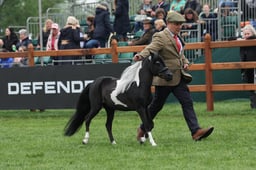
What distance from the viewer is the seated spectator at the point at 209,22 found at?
1911 cm

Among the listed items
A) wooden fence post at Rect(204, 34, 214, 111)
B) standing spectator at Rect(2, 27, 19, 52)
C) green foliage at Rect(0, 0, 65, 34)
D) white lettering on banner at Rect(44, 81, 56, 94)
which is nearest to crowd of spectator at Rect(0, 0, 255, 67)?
white lettering on banner at Rect(44, 81, 56, 94)

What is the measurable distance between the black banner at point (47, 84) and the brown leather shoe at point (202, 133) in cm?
507

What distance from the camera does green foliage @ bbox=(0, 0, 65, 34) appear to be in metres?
51.6

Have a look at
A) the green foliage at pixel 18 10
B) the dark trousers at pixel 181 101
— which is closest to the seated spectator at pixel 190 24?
the dark trousers at pixel 181 101

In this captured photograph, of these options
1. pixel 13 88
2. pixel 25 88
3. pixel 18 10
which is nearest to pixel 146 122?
pixel 25 88

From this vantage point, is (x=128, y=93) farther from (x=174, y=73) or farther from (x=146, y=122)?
(x=174, y=73)

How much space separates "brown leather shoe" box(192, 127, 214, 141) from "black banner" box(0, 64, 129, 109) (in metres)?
5.07

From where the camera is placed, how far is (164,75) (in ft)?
36.7

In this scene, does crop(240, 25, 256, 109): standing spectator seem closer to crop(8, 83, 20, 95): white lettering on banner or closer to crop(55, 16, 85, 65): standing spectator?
crop(55, 16, 85, 65): standing spectator

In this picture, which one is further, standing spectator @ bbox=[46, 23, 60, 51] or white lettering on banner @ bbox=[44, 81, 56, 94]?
standing spectator @ bbox=[46, 23, 60, 51]

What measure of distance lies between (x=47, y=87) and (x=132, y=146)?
21.2 ft

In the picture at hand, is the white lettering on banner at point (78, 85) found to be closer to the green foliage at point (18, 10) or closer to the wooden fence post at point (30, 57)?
the wooden fence post at point (30, 57)

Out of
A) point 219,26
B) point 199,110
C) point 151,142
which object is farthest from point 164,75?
point 219,26

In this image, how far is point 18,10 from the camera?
172ft
